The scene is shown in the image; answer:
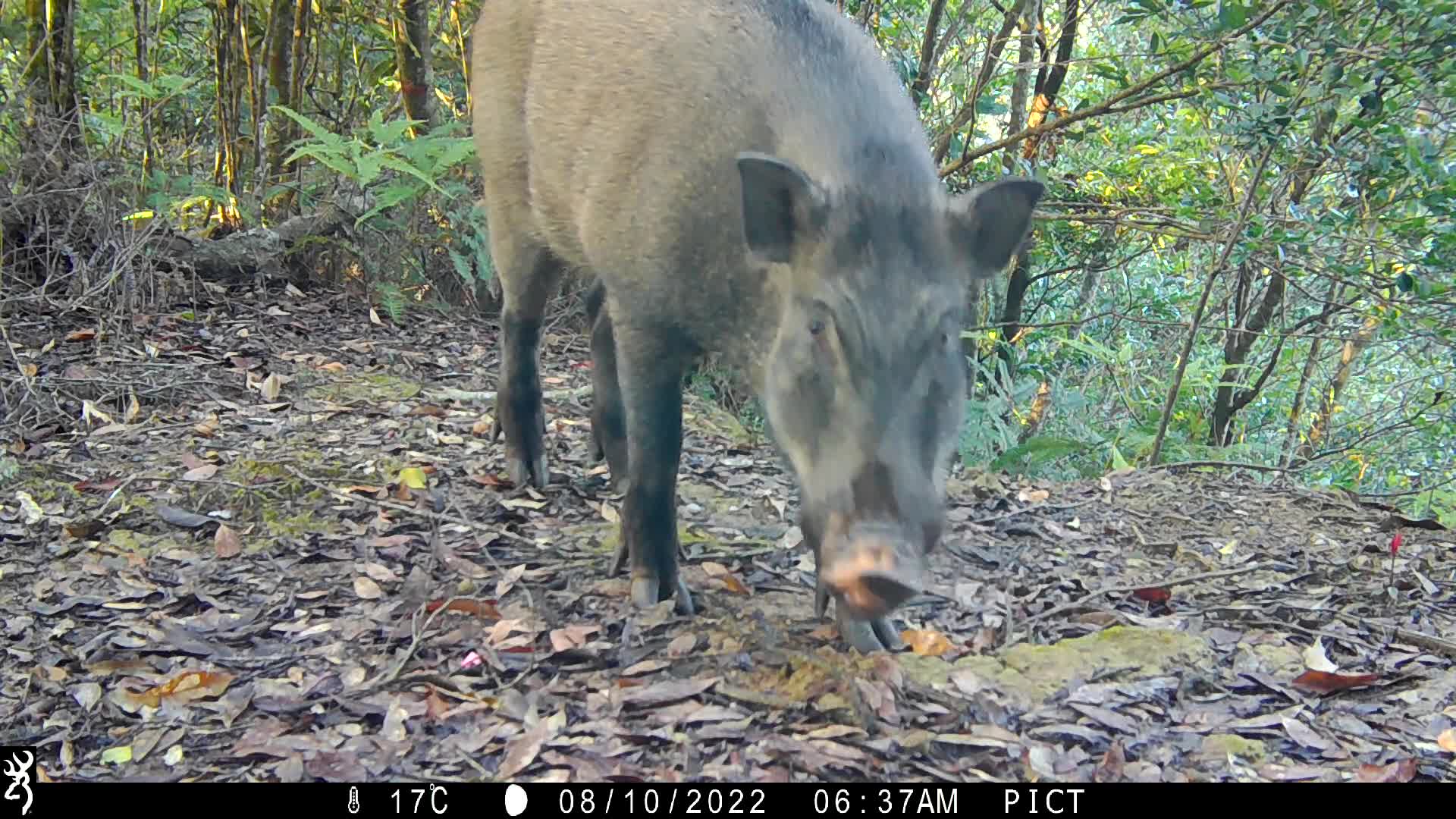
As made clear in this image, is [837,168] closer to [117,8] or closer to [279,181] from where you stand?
[279,181]

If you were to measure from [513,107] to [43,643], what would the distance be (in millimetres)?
2648

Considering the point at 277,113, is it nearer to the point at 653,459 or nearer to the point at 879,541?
the point at 653,459

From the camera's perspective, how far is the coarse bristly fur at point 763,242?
2783 millimetres

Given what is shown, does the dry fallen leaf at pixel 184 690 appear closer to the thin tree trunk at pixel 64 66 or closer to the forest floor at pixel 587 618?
the forest floor at pixel 587 618

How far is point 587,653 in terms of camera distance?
11.1 feet

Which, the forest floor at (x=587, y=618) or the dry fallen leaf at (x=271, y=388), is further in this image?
the dry fallen leaf at (x=271, y=388)

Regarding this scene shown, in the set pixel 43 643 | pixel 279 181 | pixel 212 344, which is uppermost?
pixel 279 181

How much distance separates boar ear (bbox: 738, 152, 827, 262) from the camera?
2.99m

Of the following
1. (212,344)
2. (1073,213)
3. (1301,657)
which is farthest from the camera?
(1073,213)
